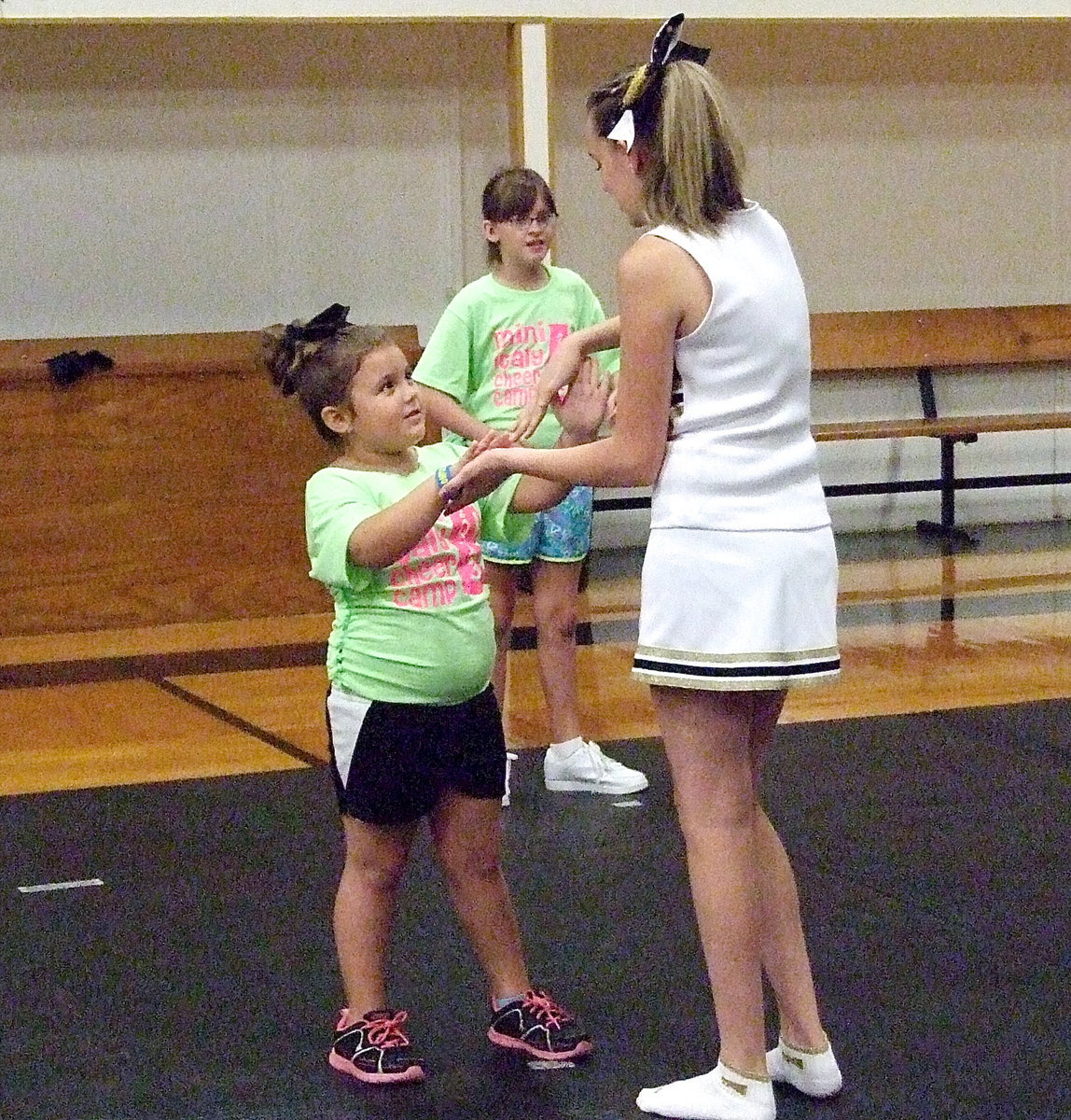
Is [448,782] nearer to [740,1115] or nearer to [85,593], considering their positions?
[740,1115]

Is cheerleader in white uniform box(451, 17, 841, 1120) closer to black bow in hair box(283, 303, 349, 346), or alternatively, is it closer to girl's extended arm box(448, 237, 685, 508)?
girl's extended arm box(448, 237, 685, 508)

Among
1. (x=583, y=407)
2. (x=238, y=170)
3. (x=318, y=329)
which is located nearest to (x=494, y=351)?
(x=318, y=329)

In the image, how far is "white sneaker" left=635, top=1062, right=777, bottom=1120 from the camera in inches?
90.7

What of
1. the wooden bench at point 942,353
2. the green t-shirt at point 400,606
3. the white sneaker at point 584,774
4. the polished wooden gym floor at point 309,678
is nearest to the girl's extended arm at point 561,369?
the green t-shirt at point 400,606

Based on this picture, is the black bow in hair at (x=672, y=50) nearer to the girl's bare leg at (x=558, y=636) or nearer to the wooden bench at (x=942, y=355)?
the girl's bare leg at (x=558, y=636)

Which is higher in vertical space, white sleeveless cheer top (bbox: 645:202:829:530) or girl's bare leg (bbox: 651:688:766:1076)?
white sleeveless cheer top (bbox: 645:202:829:530)

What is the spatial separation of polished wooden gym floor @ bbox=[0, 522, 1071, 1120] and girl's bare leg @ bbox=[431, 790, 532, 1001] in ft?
0.45

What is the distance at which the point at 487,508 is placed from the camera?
262 centimetres

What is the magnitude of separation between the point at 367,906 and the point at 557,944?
591mm

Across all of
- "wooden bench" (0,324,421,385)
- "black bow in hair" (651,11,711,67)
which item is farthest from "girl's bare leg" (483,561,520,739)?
"wooden bench" (0,324,421,385)

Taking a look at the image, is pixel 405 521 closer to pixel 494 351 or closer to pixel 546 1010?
pixel 546 1010

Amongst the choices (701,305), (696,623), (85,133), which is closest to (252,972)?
(696,623)

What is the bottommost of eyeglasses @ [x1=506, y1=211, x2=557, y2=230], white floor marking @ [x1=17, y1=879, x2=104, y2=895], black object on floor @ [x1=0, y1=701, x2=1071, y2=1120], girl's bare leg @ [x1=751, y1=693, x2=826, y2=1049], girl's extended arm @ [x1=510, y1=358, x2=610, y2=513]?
white floor marking @ [x1=17, y1=879, x2=104, y2=895]

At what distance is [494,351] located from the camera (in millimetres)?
3912
